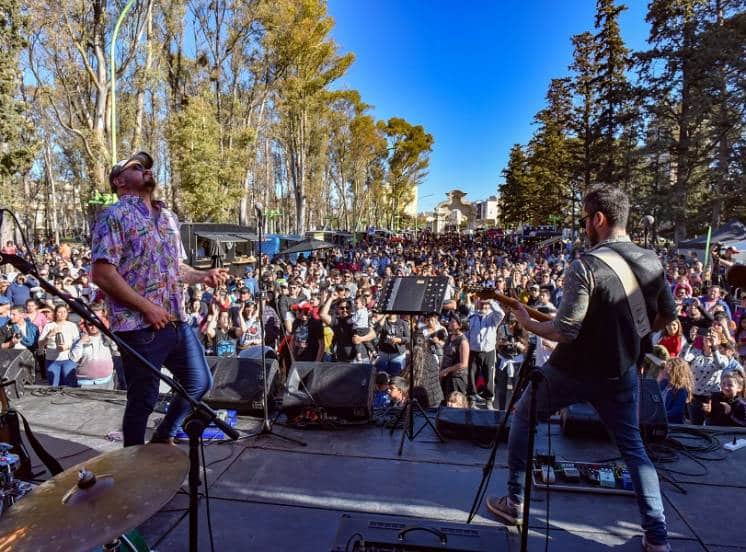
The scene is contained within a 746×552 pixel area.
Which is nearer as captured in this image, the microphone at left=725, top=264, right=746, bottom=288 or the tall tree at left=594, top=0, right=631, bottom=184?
the microphone at left=725, top=264, right=746, bottom=288

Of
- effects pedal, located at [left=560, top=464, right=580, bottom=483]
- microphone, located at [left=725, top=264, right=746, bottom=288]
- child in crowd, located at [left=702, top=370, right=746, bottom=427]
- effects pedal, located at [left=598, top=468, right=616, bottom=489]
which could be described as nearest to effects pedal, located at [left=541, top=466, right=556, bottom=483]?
effects pedal, located at [left=560, top=464, right=580, bottom=483]

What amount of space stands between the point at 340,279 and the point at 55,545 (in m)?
11.4

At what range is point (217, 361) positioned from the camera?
179 inches

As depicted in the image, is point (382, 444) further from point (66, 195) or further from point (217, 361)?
point (66, 195)

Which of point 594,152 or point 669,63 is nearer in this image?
point 669,63

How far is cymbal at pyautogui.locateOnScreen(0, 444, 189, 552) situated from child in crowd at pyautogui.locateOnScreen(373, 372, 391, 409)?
349 centimetres

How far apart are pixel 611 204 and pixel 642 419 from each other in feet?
6.48

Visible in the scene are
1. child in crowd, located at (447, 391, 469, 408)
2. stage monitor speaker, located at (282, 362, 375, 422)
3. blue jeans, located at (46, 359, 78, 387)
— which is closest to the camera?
stage monitor speaker, located at (282, 362, 375, 422)

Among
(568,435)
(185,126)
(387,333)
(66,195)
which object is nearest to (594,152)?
(185,126)

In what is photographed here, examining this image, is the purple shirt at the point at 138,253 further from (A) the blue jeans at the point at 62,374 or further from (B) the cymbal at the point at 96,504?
(A) the blue jeans at the point at 62,374

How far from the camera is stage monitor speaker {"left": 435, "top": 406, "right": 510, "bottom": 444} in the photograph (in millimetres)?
3680

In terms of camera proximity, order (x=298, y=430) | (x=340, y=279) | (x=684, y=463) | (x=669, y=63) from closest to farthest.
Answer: (x=684, y=463), (x=298, y=430), (x=340, y=279), (x=669, y=63)

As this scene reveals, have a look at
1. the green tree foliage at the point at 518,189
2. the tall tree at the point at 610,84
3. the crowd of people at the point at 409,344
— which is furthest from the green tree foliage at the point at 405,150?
the crowd of people at the point at 409,344

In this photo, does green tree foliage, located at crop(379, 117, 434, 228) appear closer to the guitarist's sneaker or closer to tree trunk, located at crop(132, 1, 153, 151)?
tree trunk, located at crop(132, 1, 153, 151)
